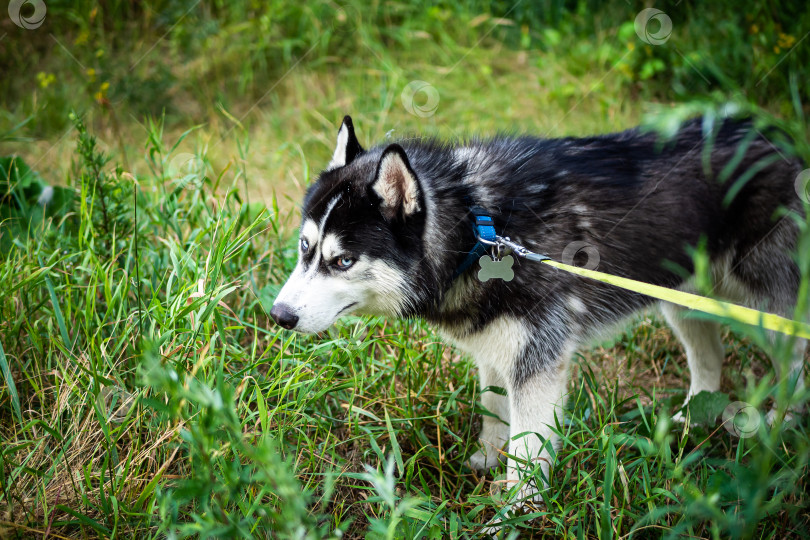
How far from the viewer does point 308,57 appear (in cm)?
613

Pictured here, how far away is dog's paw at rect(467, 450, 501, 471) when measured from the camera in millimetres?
2857

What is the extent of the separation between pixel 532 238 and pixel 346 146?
0.97 meters

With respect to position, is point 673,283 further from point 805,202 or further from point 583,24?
point 583,24

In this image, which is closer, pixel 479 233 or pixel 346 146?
pixel 479 233

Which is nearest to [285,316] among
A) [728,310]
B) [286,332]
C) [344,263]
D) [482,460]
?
[344,263]

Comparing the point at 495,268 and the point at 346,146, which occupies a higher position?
the point at 346,146

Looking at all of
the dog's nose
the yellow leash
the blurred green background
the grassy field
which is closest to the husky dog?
the dog's nose

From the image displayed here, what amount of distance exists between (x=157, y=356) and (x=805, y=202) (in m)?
2.83

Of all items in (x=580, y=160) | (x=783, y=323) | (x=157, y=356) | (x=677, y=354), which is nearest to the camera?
(x=783, y=323)

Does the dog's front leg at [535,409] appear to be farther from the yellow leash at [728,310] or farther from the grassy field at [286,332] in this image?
the yellow leash at [728,310]

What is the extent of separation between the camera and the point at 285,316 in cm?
234

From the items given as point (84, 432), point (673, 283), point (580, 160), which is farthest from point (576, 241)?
point (84, 432)

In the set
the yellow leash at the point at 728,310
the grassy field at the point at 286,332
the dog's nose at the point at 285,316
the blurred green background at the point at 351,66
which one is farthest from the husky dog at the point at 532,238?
the blurred green background at the point at 351,66

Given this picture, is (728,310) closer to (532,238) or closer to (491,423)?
(532,238)
